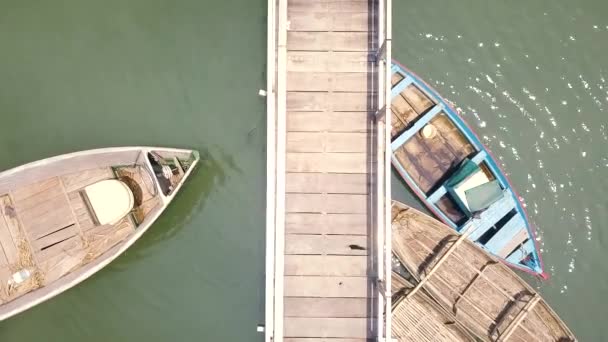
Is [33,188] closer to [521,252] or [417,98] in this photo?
[417,98]

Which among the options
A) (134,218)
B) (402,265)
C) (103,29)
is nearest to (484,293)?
(402,265)

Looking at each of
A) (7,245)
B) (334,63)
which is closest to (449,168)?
(334,63)

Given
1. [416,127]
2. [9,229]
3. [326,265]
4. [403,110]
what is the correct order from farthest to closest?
[403,110], [416,127], [9,229], [326,265]

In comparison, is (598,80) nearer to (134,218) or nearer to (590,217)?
(590,217)

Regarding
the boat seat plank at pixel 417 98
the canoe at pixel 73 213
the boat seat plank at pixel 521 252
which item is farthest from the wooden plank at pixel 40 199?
the boat seat plank at pixel 521 252

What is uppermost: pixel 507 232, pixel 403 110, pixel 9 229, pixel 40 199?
pixel 403 110

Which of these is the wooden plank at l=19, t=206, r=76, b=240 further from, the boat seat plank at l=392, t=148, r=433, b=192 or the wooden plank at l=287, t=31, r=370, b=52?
the boat seat plank at l=392, t=148, r=433, b=192
